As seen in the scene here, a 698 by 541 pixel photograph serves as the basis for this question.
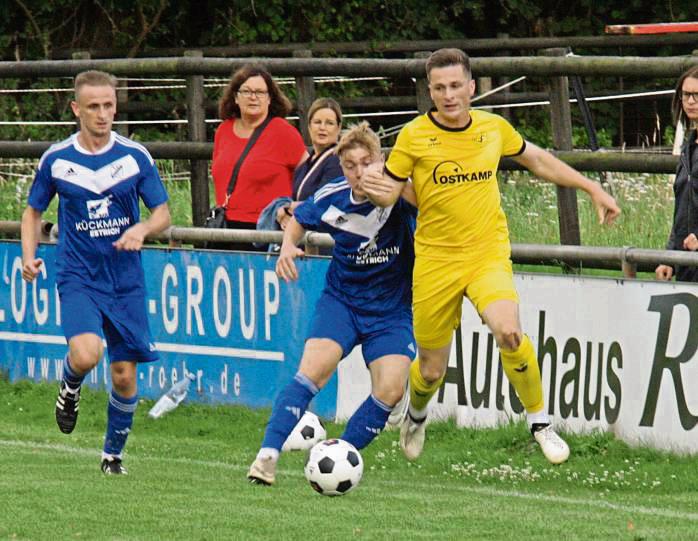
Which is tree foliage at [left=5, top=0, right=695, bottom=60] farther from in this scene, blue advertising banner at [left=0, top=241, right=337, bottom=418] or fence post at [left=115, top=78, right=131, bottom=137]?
blue advertising banner at [left=0, top=241, right=337, bottom=418]

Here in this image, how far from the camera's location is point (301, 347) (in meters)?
12.5

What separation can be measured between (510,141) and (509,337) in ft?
3.70

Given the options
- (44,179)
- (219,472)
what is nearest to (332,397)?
(219,472)

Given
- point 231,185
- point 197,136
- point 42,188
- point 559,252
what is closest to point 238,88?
point 231,185

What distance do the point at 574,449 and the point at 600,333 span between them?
71 cm

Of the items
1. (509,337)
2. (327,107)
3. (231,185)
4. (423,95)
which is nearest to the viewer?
(509,337)

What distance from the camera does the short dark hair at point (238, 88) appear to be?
12.5 meters

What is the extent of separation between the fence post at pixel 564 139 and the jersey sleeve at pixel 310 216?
2697mm

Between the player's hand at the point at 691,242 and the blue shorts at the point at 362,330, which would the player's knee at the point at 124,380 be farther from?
the player's hand at the point at 691,242

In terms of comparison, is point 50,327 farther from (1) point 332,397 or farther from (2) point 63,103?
(2) point 63,103

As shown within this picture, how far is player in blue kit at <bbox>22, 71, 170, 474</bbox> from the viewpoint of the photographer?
10078 millimetres

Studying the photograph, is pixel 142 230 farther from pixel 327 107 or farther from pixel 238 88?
pixel 238 88

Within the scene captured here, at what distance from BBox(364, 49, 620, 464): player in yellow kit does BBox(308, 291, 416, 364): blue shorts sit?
0.20m

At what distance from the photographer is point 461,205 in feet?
31.5
